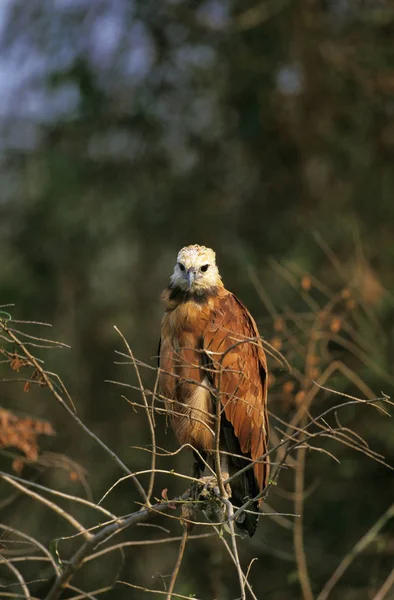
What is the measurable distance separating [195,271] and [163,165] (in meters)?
4.00

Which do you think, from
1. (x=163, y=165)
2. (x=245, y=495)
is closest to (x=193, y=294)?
(x=245, y=495)

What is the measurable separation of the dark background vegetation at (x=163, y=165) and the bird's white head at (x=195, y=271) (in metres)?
2.89

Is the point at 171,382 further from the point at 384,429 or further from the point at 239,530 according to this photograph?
the point at 384,429

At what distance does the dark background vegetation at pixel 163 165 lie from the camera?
776cm

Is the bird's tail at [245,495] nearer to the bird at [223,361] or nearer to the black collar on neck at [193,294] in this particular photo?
the bird at [223,361]

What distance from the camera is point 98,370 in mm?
8461

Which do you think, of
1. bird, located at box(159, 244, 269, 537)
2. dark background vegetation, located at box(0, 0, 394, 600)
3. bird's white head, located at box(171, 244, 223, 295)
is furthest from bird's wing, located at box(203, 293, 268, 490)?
dark background vegetation, located at box(0, 0, 394, 600)

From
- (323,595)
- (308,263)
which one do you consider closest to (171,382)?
(323,595)

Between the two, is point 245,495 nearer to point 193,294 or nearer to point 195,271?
point 193,294

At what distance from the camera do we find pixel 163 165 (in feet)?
27.5

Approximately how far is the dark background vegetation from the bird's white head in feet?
9.47

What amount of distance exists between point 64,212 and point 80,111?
960 millimetres

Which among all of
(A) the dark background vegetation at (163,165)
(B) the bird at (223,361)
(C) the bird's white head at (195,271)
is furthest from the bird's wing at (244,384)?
(A) the dark background vegetation at (163,165)

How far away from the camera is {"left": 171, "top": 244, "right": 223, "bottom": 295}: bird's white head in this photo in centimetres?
457
